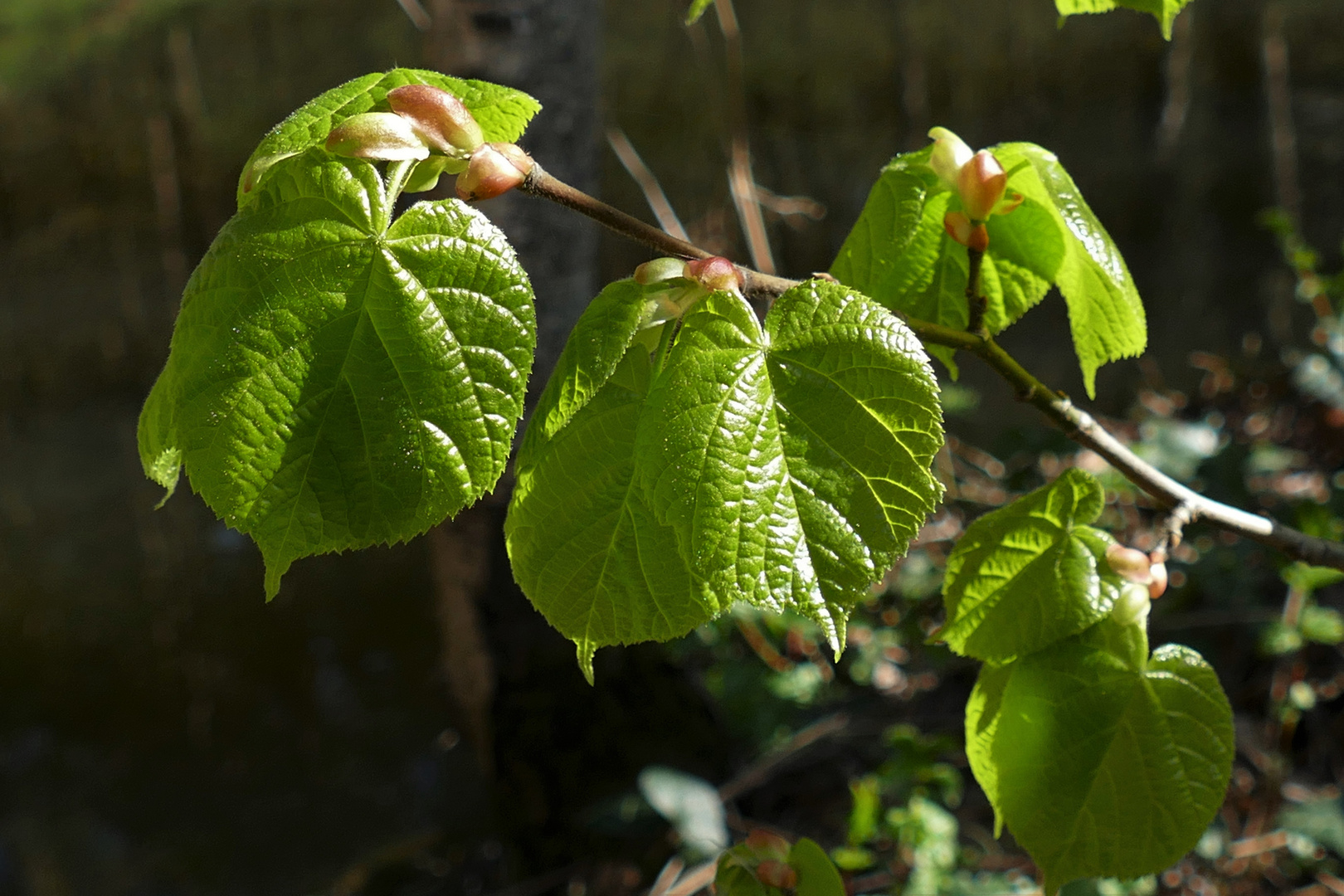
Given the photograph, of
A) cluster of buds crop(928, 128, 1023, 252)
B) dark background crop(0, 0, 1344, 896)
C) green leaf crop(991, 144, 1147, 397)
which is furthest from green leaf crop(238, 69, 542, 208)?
dark background crop(0, 0, 1344, 896)

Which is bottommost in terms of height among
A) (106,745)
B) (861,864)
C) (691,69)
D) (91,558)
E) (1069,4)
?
Result: (106,745)

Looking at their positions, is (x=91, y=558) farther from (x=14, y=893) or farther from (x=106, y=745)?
(x=14, y=893)

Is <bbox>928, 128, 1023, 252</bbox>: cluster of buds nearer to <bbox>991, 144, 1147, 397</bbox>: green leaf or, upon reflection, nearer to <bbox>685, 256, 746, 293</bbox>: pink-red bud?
<bbox>991, 144, 1147, 397</bbox>: green leaf

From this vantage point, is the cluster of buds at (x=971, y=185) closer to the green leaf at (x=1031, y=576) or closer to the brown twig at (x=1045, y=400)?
the brown twig at (x=1045, y=400)

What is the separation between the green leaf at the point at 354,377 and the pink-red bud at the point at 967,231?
1.01 ft

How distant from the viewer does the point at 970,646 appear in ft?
2.19

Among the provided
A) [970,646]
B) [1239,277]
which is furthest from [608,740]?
[1239,277]

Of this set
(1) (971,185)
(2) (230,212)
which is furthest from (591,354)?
(2) (230,212)

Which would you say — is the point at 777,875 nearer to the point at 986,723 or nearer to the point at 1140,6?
the point at 986,723

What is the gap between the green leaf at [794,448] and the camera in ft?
1.41

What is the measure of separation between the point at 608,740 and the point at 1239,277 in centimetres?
213

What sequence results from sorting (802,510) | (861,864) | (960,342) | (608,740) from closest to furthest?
(802,510)
(960,342)
(861,864)
(608,740)

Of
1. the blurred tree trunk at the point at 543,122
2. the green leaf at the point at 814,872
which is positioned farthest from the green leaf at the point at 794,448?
the blurred tree trunk at the point at 543,122

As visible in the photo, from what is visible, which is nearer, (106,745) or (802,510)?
(802,510)
